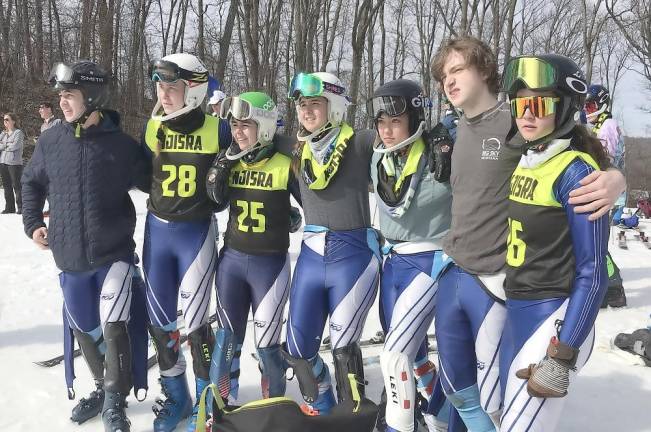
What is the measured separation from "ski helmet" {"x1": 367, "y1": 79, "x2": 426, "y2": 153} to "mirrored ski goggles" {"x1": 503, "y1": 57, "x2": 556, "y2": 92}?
711mm

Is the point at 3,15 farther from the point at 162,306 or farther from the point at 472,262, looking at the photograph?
the point at 472,262

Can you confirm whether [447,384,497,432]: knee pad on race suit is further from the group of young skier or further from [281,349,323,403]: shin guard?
[281,349,323,403]: shin guard

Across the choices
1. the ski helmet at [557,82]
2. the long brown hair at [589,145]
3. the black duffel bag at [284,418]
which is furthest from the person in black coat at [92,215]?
the long brown hair at [589,145]

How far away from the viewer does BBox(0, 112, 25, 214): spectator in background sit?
33.4 feet

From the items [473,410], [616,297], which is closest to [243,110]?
[473,410]

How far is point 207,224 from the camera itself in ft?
10.9

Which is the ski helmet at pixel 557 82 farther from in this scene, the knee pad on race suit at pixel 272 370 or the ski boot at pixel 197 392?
the ski boot at pixel 197 392

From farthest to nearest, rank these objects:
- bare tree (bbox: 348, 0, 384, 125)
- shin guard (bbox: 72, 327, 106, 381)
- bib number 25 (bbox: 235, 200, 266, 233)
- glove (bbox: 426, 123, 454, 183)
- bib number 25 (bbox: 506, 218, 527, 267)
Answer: bare tree (bbox: 348, 0, 384, 125), shin guard (bbox: 72, 327, 106, 381), bib number 25 (bbox: 235, 200, 266, 233), glove (bbox: 426, 123, 454, 183), bib number 25 (bbox: 506, 218, 527, 267)

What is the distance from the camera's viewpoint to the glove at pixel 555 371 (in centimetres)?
180

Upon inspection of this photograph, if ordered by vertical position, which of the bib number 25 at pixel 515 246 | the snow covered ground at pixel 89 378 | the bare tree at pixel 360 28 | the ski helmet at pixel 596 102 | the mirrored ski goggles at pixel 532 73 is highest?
the bare tree at pixel 360 28

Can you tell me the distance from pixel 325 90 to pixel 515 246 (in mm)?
1438

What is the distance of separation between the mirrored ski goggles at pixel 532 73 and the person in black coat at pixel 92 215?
91.9 inches

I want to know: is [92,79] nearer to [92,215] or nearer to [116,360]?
[92,215]

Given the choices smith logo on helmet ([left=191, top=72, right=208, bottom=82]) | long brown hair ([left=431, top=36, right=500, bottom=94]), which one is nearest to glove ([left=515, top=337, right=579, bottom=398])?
long brown hair ([left=431, top=36, right=500, bottom=94])
